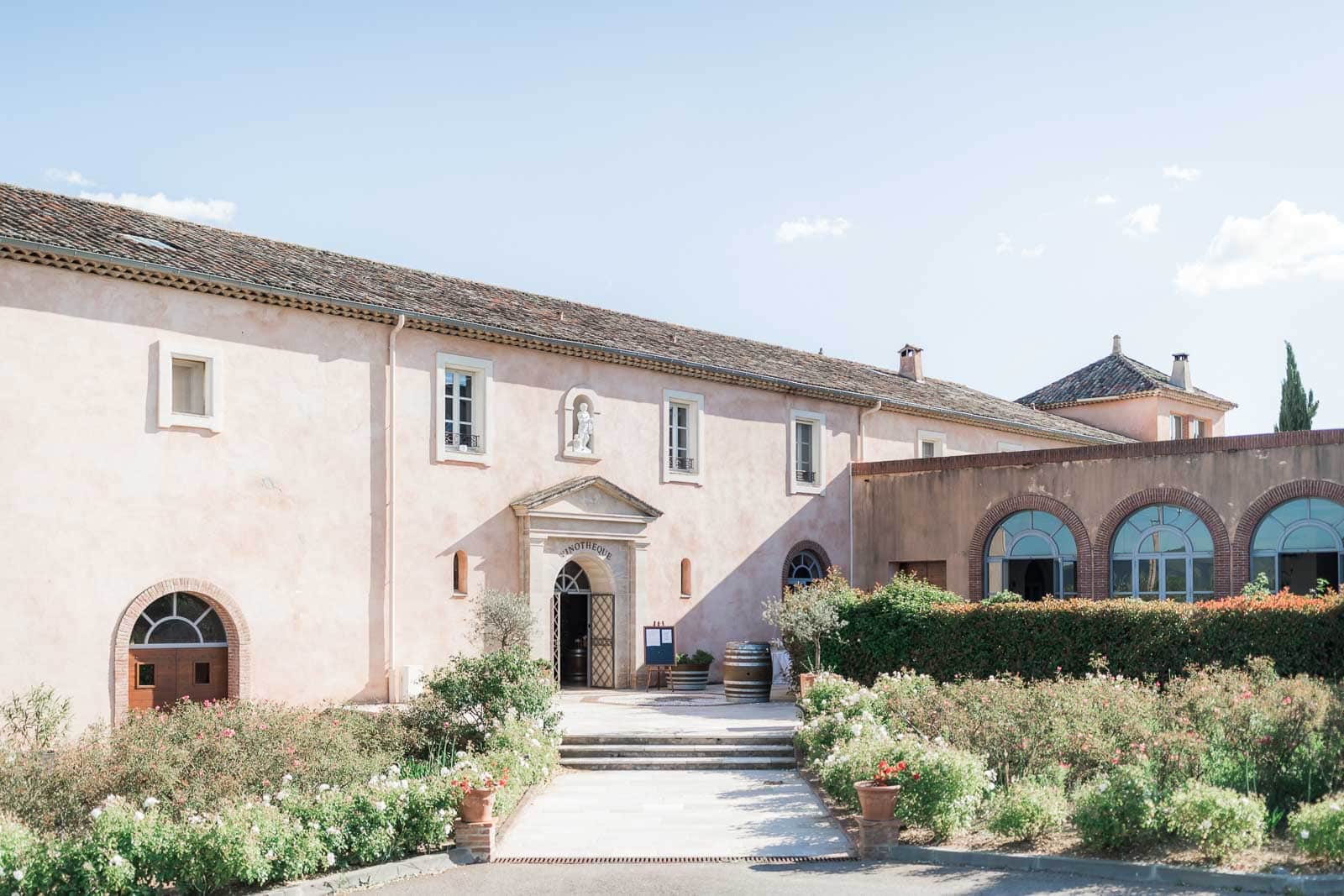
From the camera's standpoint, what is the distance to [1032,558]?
2720 cm

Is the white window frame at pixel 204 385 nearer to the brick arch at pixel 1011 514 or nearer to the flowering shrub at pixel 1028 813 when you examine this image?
the flowering shrub at pixel 1028 813

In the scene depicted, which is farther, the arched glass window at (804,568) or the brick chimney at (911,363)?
the brick chimney at (911,363)

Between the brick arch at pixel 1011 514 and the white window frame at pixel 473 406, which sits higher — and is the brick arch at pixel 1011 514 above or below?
below

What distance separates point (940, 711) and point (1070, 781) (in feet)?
6.76

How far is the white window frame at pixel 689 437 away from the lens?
25781 mm

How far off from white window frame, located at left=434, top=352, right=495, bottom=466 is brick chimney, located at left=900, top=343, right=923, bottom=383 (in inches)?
652

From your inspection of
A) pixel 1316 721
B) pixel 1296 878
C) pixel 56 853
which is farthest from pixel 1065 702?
pixel 56 853

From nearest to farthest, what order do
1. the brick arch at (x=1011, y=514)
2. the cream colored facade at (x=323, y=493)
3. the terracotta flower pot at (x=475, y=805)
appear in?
the terracotta flower pot at (x=475, y=805), the cream colored facade at (x=323, y=493), the brick arch at (x=1011, y=514)

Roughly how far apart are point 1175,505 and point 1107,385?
18.4 meters

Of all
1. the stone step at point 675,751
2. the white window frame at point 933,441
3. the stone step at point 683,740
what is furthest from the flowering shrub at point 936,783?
the white window frame at point 933,441

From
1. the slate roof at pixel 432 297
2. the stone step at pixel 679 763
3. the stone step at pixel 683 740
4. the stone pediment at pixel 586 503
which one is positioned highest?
the slate roof at pixel 432 297

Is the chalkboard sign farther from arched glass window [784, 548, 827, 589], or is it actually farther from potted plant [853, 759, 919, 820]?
potted plant [853, 759, 919, 820]

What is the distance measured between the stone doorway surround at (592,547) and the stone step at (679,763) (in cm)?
660

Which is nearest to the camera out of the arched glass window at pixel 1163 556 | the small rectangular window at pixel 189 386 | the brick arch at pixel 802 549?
the small rectangular window at pixel 189 386
